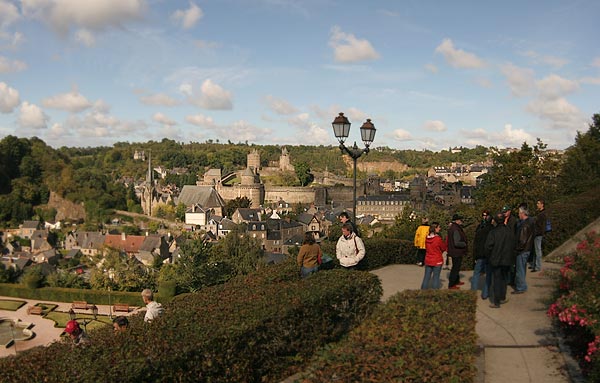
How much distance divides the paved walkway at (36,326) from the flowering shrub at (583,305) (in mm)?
20285

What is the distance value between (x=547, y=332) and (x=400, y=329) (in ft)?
9.14

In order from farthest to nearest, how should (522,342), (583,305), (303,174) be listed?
(303,174), (522,342), (583,305)

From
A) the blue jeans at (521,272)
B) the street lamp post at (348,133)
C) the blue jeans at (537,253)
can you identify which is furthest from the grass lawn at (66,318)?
the blue jeans at (521,272)

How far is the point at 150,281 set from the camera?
110 ft

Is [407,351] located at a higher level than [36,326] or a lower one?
higher

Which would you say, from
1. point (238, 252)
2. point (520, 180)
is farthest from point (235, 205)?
point (520, 180)

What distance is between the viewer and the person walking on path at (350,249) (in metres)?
8.46

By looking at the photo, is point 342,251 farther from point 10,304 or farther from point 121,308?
point 10,304

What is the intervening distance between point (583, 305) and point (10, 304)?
34.3 meters

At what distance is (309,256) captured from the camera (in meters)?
8.20

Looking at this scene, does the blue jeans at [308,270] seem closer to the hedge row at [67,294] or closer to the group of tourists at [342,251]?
the group of tourists at [342,251]

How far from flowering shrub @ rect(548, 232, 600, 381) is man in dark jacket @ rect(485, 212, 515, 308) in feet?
4.52

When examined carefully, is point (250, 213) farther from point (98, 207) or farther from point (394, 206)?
point (98, 207)

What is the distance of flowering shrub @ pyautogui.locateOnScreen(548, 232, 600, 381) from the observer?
4711 mm
